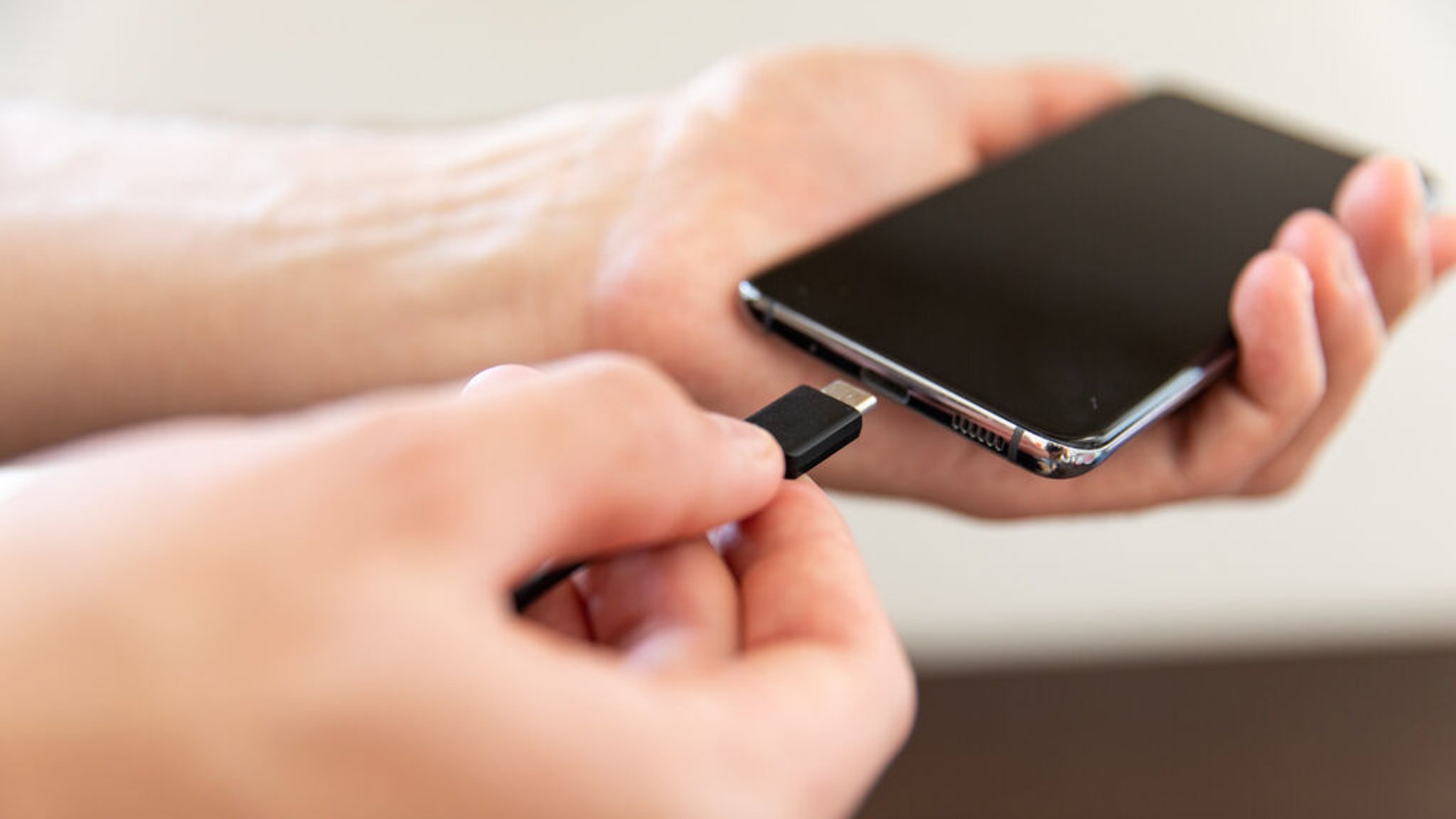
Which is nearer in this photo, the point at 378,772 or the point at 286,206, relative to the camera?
the point at 378,772

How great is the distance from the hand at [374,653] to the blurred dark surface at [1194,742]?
53 centimetres

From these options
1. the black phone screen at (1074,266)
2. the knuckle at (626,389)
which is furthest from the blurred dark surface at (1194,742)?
the knuckle at (626,389)

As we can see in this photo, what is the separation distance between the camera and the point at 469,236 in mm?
638

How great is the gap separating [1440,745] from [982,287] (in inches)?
20.8

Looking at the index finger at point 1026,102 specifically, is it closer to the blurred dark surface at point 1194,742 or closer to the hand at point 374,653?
the blurred dark surface at point 1194,742

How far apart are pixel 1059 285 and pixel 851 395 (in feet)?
0.51

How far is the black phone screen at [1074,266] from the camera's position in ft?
1.50

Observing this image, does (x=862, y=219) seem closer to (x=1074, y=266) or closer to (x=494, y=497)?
(x=1074, y=266)

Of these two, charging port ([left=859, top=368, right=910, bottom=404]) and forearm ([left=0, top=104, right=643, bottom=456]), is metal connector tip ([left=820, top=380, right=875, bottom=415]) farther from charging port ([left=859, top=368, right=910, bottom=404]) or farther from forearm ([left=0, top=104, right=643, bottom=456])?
forearm ([left=0, top=104, right=643, bottom=456])

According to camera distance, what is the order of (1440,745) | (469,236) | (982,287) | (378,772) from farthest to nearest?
(1440,745) < (469,236) < (982,287) < (378,772)

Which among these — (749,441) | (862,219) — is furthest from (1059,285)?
(749,441)

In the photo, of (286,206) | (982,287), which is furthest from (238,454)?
(286,206)

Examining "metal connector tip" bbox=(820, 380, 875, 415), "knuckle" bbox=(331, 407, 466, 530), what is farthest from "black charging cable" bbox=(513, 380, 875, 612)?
"knuckle" bbox=(331, 407, 466, 530)

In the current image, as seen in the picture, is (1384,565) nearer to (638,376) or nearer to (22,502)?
(638,376)
